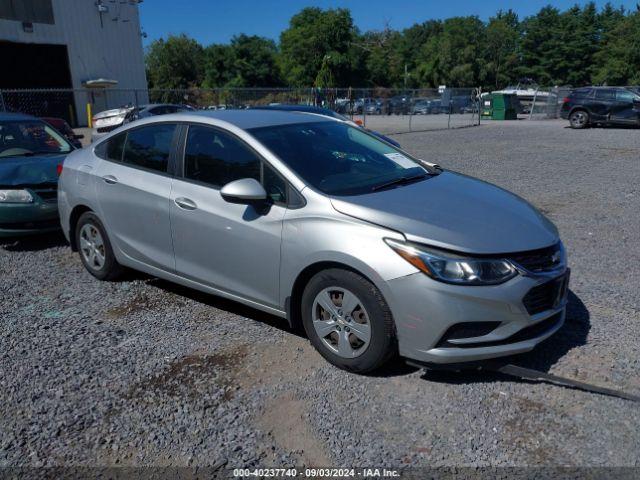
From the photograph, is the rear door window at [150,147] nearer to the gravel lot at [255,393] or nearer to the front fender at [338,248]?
the gravel lot at [255,393]

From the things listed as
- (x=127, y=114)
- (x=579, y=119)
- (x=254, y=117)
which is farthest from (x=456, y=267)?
(x=579, y=119)

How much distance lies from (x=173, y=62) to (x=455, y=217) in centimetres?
7673

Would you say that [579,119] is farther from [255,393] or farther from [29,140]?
[255,393]

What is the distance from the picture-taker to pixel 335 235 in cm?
344

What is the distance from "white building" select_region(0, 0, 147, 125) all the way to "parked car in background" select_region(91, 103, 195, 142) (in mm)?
10327

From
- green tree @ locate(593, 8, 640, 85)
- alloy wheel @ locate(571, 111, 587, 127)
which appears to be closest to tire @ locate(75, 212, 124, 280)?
alloy wheel @ locate(571, 111, 587, 127)

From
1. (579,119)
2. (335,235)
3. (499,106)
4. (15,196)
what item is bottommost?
(499,106)

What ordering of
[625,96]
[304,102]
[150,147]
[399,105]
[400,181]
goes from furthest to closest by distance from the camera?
1. [399,105]
2. [304,102]
3. [625,96]
4. [150,147]
5. [400,181]

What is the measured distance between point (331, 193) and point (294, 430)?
4.98 feet

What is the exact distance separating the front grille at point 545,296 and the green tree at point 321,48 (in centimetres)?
8349

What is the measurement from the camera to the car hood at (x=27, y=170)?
6432mm

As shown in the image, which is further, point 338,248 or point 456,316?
point 338,248

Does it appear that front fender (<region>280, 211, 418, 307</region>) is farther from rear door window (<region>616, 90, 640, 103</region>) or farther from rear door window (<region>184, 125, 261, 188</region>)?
rear door window (<region>616, 90, 640, 103</region>)

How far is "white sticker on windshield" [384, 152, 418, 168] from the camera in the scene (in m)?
4.54
